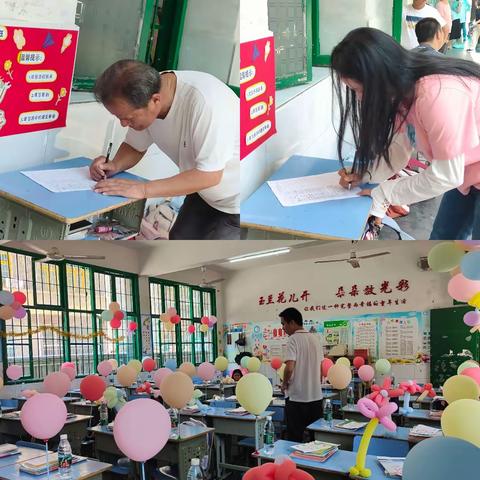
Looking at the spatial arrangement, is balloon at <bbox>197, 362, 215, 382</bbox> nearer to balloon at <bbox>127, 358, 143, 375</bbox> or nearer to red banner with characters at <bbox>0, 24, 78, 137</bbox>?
balloon at <bbox>127, 358, 143, 375</bbox>

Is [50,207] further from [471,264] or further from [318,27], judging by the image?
[471,264]

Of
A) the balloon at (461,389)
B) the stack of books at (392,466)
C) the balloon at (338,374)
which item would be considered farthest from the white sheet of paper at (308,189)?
the balloon at (338,374)

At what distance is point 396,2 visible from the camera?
5.56 ft

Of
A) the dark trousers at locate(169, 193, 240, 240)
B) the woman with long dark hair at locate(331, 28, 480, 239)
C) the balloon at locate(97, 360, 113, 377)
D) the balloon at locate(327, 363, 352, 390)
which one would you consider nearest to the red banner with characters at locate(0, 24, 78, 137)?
the dark trousers at locate(169, 193, 240, 240)

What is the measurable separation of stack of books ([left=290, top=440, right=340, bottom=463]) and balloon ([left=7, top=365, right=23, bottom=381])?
2.60 metres

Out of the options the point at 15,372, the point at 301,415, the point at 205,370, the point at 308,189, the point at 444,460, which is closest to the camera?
the point at 444,460

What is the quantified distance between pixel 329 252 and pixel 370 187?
537 millimetres

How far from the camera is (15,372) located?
Result: 434 centimetres

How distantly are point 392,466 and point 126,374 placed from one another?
81.1 inches

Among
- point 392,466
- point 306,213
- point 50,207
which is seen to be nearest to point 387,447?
point 392,466

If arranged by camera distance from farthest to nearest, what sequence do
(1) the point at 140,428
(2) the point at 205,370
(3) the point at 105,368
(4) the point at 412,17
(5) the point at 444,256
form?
1. (3) the point at 105,368
2. (2) the point at 205,370
3. (5) the point at 444,256
4. (1) the point at 140,428
5. (4) the point at 412,17

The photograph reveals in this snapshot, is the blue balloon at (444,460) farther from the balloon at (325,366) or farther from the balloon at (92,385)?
the balloon at (92,385)

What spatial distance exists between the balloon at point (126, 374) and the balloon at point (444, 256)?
93.2 inches

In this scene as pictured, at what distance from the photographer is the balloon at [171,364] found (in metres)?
3.75
